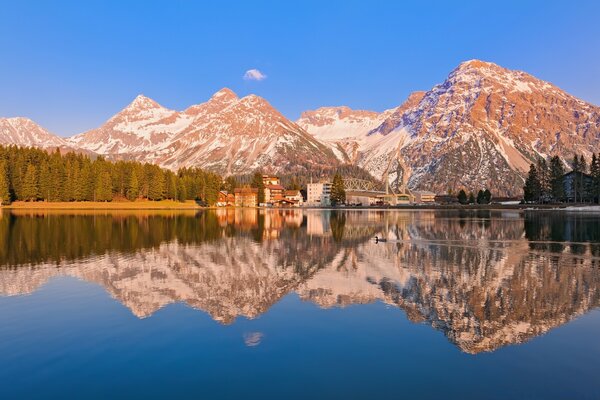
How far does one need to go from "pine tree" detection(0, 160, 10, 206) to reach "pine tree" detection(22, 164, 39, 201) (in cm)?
620

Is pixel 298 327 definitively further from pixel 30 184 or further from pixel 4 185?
pixel 30 184

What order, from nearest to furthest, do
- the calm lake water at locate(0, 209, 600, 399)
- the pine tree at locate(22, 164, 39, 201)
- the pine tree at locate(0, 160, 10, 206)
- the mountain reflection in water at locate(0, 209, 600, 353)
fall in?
1. the calm lake water at locate(0, 209, 600, 399)
2. the mountain reflection in water at locate(0, 209, 600, 353)
3. the pine tree at locate(0, 160, 10, 206)
4. the pine tree at locate(22, 164, 39, 201)

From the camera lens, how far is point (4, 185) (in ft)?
588

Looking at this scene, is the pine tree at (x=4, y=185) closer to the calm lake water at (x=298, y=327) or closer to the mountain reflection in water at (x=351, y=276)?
the mountain reflection in water at (x=351, y=276)

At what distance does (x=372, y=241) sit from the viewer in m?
66.2

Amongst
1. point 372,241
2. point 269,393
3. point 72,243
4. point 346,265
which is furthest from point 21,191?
point 269,393

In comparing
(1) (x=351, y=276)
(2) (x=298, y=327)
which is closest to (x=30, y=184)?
(1) (x=351, y=276)

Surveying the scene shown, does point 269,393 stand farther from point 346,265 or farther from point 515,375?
point 346,265

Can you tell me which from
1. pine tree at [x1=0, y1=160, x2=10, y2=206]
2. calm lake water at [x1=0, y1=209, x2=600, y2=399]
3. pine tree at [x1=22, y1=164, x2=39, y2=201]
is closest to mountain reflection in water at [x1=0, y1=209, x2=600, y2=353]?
calm lake water at [x1=0, y1=209, x2=600, y2=399]

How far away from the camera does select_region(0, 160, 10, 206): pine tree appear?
585 ft

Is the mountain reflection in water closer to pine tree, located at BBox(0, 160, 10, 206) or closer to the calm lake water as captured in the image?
the calm lake water

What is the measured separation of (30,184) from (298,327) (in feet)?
653

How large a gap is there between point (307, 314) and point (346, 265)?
58.9 ft

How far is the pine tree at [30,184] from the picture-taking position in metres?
Result: 186
